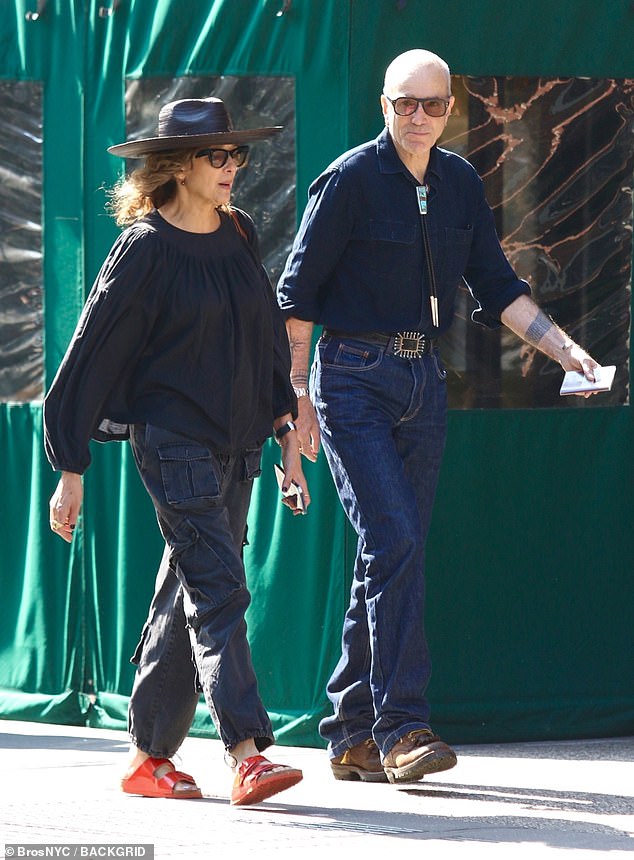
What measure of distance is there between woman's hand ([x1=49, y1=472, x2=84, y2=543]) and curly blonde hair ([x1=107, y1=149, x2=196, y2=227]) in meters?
0.76

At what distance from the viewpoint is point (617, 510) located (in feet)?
20.6

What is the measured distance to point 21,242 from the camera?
6.59 m

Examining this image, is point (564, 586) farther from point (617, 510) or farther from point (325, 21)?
point (325, 21)

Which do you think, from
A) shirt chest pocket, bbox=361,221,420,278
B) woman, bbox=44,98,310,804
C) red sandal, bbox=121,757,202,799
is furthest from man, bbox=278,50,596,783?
red sandal, bbox=121,757,202,799

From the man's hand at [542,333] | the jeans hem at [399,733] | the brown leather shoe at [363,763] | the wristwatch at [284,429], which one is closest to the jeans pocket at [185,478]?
the wristwatch at [284,429]

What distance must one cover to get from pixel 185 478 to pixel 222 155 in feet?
2.89

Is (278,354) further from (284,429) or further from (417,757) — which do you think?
(417,757)

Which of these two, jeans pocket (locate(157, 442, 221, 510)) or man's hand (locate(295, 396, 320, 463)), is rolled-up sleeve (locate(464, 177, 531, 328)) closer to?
man's hand (locate(295, 396, 320, 463))

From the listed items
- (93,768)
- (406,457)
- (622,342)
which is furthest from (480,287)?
(93,768)

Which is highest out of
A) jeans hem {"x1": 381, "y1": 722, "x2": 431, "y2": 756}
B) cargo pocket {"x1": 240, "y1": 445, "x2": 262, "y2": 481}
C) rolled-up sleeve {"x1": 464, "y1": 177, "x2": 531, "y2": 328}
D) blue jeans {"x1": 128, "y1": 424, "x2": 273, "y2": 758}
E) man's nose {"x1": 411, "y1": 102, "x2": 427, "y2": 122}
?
man's nose {"x1": 411, "y1": 102, "x2": 427, "y2": 122}

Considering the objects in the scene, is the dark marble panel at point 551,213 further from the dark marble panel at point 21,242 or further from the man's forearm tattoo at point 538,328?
the dark marble panel at point 21,242

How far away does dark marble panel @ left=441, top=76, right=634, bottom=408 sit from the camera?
6.09m

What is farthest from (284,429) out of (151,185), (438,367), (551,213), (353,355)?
(551,213)

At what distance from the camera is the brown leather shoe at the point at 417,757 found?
4969mm
